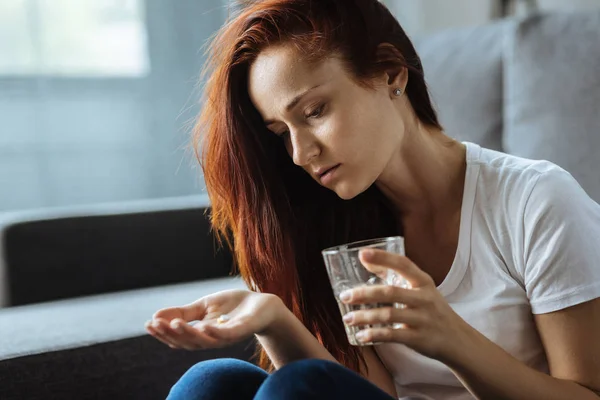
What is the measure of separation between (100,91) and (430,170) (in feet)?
5.84

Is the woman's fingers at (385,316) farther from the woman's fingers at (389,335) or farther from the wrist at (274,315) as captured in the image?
the wrist at (274,315)

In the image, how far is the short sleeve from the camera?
986mm

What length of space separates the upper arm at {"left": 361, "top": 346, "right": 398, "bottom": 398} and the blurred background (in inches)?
55.5

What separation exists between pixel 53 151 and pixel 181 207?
757 mm

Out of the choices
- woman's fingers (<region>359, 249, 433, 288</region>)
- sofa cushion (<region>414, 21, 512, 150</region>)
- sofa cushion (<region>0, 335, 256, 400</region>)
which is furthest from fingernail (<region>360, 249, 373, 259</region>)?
sofa cushion (<region>414, 21, 512, 150</region>)

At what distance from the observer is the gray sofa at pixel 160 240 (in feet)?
4.20

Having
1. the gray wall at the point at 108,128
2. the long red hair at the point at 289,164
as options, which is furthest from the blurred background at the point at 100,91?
the long red hair at the point at 289,164

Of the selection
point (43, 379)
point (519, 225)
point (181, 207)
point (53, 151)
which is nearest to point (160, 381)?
point (43, 379)

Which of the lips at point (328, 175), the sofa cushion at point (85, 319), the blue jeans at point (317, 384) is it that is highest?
the lips at point (328, 175)

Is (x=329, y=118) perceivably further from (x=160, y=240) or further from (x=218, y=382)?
(x=160, y=240)

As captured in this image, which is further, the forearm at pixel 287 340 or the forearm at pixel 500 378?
the forearm at pixel 287 340

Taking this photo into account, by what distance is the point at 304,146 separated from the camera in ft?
3.51

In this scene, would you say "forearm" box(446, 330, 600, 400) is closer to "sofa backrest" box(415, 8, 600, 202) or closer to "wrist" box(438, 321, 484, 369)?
"wrist" box(438, 321, 484, 369)

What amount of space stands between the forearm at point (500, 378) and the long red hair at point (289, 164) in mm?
333
